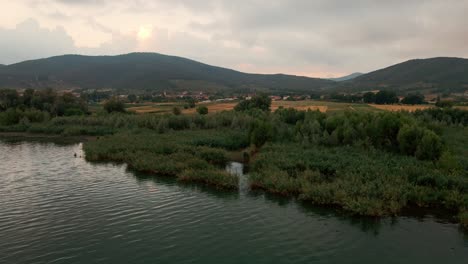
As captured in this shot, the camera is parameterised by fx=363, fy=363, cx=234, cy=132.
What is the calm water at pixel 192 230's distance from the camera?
18.5m

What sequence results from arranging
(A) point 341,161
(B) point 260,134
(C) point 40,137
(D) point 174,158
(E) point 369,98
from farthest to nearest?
(E) point 369,98 → (C) point 40,137 → (B) point 260,134 → (D) point 174,158 → (A) point 341,161

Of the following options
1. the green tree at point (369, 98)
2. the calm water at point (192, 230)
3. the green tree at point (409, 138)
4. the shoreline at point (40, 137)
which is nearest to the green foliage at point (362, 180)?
the calm water at point (192, 230)

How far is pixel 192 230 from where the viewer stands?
2181 centimetres

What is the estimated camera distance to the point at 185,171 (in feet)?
112

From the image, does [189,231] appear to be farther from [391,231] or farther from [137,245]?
[391,231]

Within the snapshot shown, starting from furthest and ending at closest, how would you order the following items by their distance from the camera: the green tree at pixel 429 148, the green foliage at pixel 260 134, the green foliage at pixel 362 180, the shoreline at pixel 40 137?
the shoreline at pixel 40 137
the green foliage at pixel 260 134
the green tree at pixel 429 148
the green foliage at pixel 362 180

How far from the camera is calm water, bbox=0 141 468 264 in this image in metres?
18.5

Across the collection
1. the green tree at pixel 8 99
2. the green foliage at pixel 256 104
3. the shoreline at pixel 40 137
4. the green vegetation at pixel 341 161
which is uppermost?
the green tree at pixel 8 99

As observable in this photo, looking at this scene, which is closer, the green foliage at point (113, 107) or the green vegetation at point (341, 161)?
the green vegetation at point (341, 161)

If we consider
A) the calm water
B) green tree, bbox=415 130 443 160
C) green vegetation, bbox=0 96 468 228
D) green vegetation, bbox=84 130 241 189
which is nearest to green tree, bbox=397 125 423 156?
green vegetation, bbox=0 96 468 228

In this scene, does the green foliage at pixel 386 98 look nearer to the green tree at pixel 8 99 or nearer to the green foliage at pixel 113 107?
the green foliage at pixel 113 107

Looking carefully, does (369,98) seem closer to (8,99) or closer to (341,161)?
(341,161)

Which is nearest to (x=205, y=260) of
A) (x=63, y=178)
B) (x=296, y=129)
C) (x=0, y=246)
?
(x=0, y=246)

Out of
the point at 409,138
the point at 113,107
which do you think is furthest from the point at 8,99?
the point at 409,138
